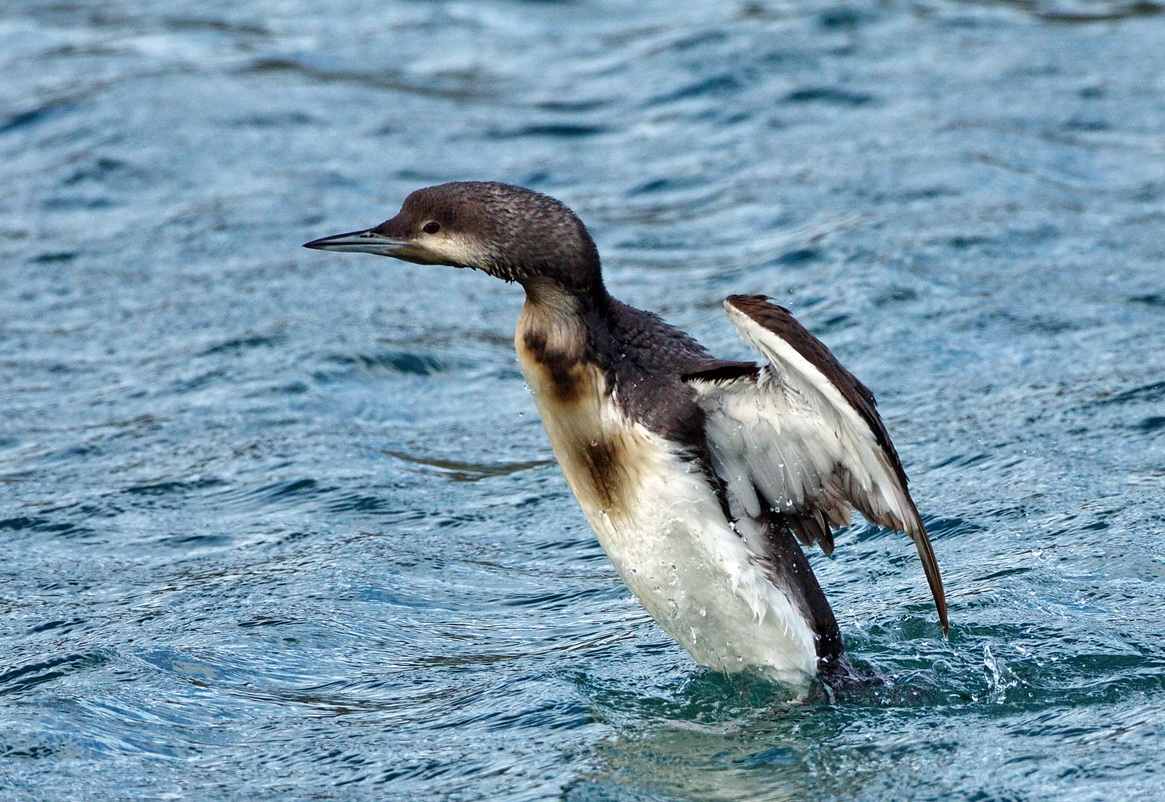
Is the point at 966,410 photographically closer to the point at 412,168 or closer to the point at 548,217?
the point at 548,217

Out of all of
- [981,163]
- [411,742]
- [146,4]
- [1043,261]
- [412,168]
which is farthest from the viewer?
[146,4]

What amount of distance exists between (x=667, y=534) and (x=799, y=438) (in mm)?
598

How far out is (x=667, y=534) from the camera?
18.7 ft

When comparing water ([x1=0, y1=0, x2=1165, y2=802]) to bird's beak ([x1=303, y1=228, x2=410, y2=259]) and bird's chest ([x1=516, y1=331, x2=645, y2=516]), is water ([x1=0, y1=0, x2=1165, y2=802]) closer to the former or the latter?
bird's chest ([x1=516, y1=331, x2=645, y2=516])

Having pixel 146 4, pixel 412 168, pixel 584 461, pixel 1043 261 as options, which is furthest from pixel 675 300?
pixel 146 4

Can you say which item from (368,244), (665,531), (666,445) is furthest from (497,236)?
(665,531)

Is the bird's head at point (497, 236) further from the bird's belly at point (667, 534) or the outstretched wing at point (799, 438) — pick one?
the outstretched wing at point (799, 438)

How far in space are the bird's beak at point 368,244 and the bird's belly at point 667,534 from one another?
2.03ft

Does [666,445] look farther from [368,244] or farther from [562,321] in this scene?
[368,244]

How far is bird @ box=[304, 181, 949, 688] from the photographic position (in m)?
5.55

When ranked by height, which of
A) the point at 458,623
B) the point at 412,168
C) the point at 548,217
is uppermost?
the point at 548,217

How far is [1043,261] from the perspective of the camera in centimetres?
1125

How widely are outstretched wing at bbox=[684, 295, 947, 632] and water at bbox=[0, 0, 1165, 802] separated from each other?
785 mm

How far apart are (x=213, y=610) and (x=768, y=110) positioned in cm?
914
